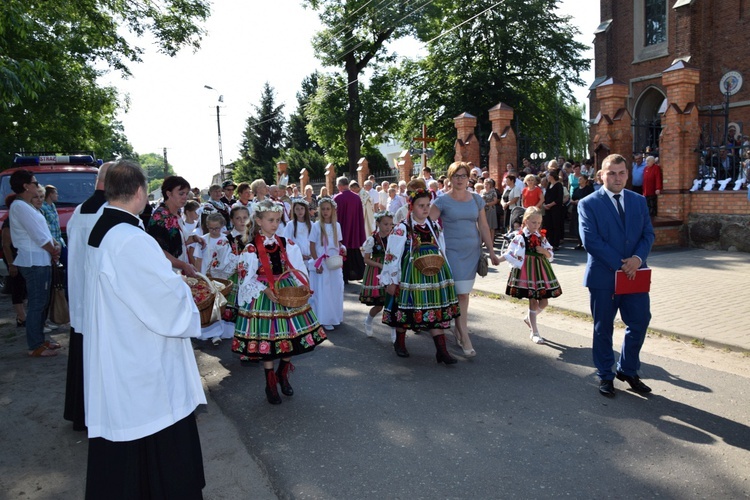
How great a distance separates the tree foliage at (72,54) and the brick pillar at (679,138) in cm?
1175

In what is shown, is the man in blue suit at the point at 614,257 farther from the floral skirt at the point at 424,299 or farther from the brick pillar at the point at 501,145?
the brick pillar at the point at 501,145

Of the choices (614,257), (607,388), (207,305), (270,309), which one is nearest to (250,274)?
(270,309)

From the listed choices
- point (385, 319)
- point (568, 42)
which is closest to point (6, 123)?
point (385, 319)

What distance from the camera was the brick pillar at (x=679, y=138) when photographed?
45.0 feet

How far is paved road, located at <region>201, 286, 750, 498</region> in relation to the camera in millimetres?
3768

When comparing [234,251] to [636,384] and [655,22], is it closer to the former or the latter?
[636,384]

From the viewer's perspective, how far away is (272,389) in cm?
537

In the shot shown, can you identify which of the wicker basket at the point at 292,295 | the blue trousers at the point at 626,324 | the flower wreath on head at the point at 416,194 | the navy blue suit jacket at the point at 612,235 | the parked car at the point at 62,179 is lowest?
the blue trousers at the point at 626,324

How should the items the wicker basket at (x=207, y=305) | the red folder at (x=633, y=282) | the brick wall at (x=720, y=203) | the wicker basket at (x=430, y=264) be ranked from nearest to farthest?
the red folder at (x=633, y=282), the wicker basket at (x=207, y=305), the wicker basket at (x=430, y=264), the brick wall at (x=720, y=203)

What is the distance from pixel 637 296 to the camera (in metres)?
5.12

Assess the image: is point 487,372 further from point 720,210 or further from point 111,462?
point 720,210

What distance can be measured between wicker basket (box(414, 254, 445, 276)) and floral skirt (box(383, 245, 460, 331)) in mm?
119

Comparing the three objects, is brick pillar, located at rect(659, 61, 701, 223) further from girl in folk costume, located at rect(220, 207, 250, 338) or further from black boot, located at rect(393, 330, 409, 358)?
girl in folk costume, located at rect(220, 207, 250, 338)

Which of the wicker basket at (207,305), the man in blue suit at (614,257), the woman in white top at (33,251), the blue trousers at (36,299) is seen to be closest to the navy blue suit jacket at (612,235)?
the man in blue suit at (614,257)
